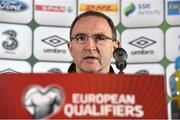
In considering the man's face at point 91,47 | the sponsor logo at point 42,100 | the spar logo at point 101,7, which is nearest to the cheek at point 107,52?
the man's face at point 91,47

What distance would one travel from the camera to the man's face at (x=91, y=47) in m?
0.84

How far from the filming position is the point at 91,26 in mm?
846

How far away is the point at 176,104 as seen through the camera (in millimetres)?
676

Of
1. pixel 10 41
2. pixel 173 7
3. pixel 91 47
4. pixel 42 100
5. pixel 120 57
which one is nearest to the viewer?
pixel 42 100

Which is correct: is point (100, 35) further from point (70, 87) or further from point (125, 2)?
point (125, 2)

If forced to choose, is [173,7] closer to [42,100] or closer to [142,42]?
[142,42]

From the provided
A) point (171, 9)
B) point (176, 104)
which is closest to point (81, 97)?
point (176, 104)

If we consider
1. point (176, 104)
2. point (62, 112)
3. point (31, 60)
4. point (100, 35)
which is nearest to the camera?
point (62, 112)

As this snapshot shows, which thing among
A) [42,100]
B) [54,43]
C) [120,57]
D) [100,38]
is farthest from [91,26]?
[54,43]

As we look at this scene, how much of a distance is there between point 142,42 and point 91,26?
54.1 inches

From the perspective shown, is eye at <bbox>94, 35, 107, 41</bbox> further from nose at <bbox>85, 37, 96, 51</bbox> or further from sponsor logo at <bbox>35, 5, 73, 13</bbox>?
sponsor logo at <bbox>35, 5, 73, 13</bbox>

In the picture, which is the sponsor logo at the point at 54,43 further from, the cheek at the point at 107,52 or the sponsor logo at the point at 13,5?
the cheek at the point at 107,52

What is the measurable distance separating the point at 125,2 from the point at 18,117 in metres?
1.77

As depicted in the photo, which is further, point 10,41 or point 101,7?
point 101,7
